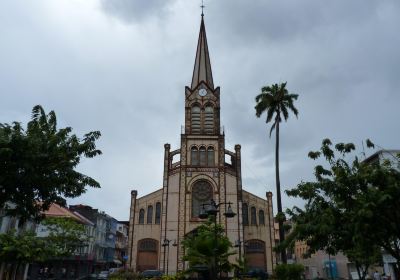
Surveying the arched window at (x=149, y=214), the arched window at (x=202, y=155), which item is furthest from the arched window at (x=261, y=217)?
the arched window at (x=149, y=214)

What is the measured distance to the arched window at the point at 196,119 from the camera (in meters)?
46.9

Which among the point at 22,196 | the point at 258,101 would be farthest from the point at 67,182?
the point at 258,101

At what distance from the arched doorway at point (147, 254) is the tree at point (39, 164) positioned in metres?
30.1

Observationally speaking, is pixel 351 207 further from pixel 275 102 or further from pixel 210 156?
pixel 210 156

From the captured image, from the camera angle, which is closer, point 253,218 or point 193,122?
point 253,218

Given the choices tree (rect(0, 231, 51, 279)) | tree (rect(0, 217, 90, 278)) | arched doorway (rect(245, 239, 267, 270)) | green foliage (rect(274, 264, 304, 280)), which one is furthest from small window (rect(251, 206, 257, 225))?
green foliage (rect(274, 264, 304, 280))

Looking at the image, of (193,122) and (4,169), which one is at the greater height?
(193,122)

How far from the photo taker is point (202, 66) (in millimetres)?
51938

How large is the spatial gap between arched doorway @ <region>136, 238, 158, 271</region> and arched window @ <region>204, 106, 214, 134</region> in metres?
14.6

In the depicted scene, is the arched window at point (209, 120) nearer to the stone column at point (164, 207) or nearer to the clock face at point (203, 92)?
the clock face at point (203, 92)

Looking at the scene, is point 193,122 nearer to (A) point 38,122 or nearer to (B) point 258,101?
(B) point 258,101

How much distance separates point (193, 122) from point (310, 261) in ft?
88.8

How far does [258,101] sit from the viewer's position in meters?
30.3

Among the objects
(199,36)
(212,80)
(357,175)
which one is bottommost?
(357,175)
